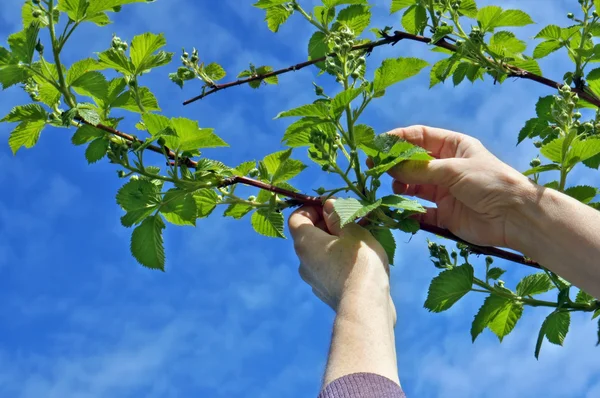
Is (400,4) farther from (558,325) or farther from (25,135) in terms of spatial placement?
(25,135)

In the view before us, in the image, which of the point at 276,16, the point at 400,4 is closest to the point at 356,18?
the point at 400,4

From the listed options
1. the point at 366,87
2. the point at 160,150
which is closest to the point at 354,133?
the point at 366,87

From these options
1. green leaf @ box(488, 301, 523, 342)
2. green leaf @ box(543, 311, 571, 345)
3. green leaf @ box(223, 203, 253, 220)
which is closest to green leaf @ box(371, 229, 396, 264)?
green leaf @ box(223, 203, 253, 220)

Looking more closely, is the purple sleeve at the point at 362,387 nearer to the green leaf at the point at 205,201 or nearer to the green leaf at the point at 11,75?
the green leaf at the point at 205,201

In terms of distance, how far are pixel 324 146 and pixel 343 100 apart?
21cm

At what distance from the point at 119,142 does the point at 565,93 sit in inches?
62.4

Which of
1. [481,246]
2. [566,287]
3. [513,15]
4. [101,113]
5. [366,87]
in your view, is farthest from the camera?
[513,15]

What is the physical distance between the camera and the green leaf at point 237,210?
2.49 m

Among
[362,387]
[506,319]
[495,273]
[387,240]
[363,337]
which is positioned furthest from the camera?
[506,319]

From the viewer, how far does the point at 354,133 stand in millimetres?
2188

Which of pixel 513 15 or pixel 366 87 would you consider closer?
pixel 366 87

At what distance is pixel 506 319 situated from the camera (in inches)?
114

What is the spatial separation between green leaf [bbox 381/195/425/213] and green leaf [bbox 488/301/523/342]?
1.05 metres

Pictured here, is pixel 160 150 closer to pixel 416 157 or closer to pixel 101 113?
pixel 101 113
